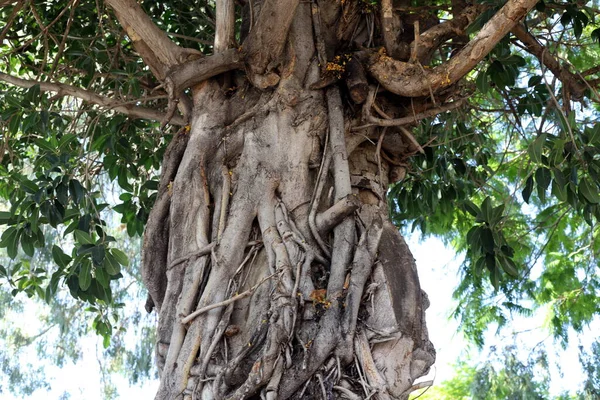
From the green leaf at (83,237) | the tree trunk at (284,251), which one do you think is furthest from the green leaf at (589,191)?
the green leaf at (83,237)

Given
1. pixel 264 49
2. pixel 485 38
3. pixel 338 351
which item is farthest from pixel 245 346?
pixel 485 38

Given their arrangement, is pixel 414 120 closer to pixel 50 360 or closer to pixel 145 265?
pixel 145 265

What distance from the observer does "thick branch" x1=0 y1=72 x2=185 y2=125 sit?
438 cm

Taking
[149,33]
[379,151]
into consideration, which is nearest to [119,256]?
[149,33]

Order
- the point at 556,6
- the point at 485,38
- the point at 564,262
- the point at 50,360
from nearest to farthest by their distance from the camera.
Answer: the point at 485,38 → the point at 556,6 → the point at 564,262 → the point at 50,360

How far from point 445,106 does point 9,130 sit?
259 centimetres

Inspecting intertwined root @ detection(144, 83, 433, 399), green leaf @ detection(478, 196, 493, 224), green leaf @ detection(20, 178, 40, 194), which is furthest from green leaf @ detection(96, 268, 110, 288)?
green leaf @ detection(478, 196, 493, 224)

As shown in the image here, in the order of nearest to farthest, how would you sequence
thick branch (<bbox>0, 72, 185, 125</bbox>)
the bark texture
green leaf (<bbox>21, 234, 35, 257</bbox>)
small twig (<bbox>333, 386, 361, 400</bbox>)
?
small twig (<bbox>333, 386, 361, 400</bbox>)
the bark texture
green leaf (<bbox>21, 234, 35, 257</bbox>)
thick branch (<bbox>0, 72, 185, 125</bbox>)

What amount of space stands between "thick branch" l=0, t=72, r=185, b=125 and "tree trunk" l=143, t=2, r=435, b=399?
32.0 inches

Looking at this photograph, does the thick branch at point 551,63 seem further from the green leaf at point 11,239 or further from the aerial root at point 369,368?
the green leaf at point 11,239

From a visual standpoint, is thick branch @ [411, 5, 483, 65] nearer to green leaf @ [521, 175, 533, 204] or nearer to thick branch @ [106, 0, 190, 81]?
green leaf @ [521, 175, 533, 204]

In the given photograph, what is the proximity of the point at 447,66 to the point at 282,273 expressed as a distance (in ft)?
3.88

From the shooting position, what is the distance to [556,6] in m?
4.24

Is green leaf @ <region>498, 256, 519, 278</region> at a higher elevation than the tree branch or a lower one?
lower
